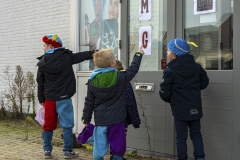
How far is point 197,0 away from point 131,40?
4.03 ft

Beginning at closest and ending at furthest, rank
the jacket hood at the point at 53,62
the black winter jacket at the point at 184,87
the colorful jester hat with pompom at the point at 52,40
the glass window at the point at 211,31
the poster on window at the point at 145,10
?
the black winter jacket at the point at 184,87 → the glass window at the point at 211,31 → the jacket hood at the point at 53,62 → the colorful jester hat with pompom at the point at 52,40 → the poster on window at the point at 145,10

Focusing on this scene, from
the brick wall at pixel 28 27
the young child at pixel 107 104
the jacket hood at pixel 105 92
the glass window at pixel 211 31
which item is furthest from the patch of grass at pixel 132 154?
the brick wall at pixel 28 27

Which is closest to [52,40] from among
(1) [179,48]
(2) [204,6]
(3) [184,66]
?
(1) [179,48]

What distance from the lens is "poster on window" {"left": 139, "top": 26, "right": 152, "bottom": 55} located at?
4125 millimetres

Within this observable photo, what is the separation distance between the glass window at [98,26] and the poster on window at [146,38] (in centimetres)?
75

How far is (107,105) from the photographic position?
2965 millimetres

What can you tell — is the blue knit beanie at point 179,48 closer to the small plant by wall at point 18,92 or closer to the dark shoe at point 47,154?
the dark shoe at point 47,154

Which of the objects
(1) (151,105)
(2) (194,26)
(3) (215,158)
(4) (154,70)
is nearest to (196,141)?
(3) (215,158)

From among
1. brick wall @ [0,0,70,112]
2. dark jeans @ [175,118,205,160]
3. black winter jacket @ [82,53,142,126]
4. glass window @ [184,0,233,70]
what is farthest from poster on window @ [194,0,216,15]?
brick wall @ [0,0,70,112]

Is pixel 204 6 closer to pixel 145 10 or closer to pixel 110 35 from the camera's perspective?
pixel 145 10

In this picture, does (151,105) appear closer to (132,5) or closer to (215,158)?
(215,158)

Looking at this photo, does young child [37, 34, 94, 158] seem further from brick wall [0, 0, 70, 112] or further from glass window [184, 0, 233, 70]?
brick wall [0, 0, 70, 112]

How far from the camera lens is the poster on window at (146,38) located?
4.12m

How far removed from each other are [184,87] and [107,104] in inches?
36.7
